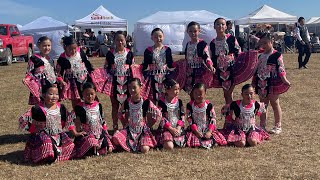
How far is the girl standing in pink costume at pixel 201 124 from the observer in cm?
513

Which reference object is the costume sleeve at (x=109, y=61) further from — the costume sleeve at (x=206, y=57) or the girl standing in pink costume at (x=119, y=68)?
the costume sleeve at (x=206, y=57)

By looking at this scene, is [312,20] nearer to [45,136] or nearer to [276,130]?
[276,130]

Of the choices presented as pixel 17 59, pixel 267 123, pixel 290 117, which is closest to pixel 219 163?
pixel 267 123

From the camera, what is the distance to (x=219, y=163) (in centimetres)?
448

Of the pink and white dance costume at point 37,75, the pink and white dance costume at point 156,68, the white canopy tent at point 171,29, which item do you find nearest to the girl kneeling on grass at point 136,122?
the pink and white dance costume at point 156,68

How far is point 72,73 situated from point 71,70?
4 centimetres

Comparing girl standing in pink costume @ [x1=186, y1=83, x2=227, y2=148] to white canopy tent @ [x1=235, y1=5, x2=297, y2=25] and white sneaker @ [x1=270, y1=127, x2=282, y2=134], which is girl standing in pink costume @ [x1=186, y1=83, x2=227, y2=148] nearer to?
white sneaker @ [x1=270, y1=127, x2=282, y2=134]

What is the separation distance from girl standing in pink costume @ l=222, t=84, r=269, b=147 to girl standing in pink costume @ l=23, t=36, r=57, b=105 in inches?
92.0

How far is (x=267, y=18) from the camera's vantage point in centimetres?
2456

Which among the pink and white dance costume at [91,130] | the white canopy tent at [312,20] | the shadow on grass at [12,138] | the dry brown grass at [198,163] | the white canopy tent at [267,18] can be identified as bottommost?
the shadow on grass at [12,138]

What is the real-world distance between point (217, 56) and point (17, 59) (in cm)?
1854

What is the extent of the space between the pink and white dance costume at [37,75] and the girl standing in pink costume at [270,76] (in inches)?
111

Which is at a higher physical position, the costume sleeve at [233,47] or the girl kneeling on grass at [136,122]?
the costume sleeve at [233,47]

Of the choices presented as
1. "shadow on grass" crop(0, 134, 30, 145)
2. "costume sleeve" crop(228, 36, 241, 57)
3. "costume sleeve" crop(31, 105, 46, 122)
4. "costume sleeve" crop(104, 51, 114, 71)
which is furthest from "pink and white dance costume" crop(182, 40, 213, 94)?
"shadow on grass" crop(0, 134, 30, 145)
